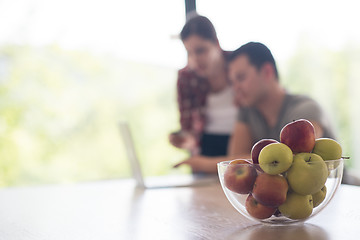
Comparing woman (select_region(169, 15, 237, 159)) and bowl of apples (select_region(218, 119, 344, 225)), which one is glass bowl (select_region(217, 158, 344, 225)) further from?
woman (select_region(169, 15, 237, 159))

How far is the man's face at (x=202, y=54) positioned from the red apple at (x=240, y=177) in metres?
1.48

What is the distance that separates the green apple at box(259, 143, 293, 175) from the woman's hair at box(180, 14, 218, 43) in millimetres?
1525

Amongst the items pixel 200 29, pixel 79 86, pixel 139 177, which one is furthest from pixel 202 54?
pixel 79 86

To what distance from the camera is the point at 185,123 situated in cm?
262

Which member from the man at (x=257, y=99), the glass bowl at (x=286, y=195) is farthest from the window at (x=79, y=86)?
the glass bowl at (x=286, y=195)

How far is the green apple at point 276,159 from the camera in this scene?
0.80m

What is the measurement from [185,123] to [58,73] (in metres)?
4.46

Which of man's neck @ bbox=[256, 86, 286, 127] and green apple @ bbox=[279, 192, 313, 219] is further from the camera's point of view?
man's neck @ bbox=[256, 86, 286, 127]

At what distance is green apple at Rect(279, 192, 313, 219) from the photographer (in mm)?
829

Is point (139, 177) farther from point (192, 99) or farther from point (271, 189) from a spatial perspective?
point (271, 189)

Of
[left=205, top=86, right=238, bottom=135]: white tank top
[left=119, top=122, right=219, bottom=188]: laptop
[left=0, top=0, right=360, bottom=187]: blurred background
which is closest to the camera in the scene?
[left=119, top=122, right=219, bottom=188]: laptop

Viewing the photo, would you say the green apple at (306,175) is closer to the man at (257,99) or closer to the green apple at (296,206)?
the green apple at (296,206)

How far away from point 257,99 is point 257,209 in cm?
138

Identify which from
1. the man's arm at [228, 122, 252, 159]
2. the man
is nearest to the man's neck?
the man
